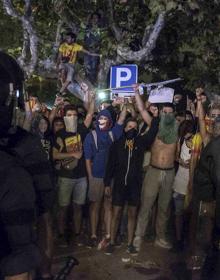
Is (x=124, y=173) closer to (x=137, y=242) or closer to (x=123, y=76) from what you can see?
(x=137, y=242)

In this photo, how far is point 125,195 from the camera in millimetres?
7180

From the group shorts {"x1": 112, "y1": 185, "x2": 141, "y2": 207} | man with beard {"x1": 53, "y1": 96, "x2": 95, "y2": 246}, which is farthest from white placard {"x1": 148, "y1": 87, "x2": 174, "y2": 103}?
shorts {"x1": 112, "y1": 185, "x2": 141, "y2": 207}

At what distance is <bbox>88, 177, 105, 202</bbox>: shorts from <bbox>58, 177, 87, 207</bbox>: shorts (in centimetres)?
10

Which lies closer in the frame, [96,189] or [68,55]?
[96,189]

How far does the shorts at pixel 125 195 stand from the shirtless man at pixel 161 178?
11.7 inches

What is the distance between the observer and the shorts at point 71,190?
745 centimetres

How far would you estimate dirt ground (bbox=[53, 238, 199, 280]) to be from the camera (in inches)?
251

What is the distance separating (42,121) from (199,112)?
2237 mm

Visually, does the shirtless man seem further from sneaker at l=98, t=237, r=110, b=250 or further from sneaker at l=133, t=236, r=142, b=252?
sneaker at l=98, t=237, r=110, b=250

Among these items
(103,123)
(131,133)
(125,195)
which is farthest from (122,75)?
(125,195)

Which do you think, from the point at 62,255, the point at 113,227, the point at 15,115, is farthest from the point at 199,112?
the point at 15,115

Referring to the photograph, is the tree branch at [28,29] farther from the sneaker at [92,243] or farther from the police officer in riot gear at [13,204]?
the police officer in riot gear at [13,204]

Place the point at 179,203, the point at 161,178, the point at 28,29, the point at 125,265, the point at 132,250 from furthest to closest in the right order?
the point at 28,29 < the point at 179,203 < the point at 161,178 < the point at 132,250 < the point at 125,265

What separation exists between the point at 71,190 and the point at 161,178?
4.16 feet
